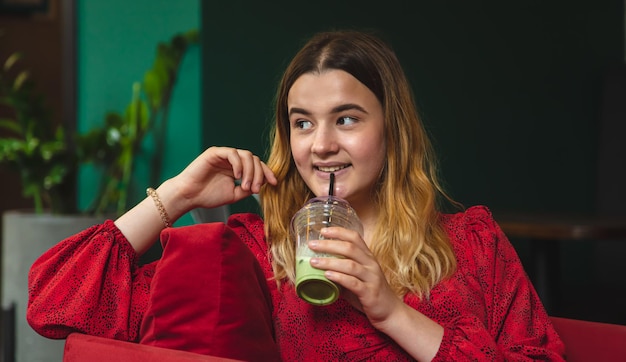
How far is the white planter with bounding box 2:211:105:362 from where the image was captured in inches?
129

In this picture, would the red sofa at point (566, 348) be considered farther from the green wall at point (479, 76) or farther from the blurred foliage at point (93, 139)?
the blurred foliage at point (93, 139)

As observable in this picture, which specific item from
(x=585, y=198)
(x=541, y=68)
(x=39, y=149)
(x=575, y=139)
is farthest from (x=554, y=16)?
(x=39, y=149)

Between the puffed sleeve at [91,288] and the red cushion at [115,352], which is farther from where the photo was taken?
the puffed sleeve at [91,288]

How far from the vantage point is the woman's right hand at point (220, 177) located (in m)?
1.61

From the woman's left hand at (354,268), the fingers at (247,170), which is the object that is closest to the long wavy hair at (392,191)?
the fingers at (247,170)

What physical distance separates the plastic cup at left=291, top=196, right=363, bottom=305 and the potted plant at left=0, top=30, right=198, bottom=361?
6.96ft

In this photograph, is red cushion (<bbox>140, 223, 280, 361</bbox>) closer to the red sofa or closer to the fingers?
the red sofa

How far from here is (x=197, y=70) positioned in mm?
3383

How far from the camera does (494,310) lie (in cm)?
153

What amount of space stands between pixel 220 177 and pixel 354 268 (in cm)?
52

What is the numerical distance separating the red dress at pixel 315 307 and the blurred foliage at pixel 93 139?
191 cm

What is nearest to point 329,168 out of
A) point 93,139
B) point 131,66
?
point 93,139

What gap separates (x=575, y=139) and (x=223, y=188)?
358 cm

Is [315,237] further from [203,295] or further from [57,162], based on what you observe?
[57,162]
